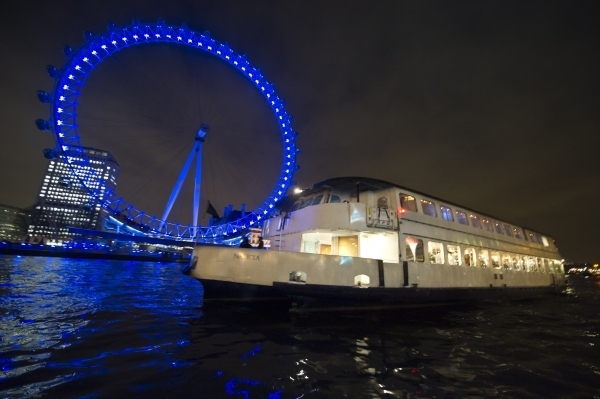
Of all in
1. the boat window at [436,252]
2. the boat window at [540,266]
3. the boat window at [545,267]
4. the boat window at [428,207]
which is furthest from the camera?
the boat window at [545,267]

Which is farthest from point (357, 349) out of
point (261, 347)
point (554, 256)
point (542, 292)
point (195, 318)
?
point (554, 256)

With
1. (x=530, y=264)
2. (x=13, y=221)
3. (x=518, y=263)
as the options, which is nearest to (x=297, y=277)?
(x=518, y=263)

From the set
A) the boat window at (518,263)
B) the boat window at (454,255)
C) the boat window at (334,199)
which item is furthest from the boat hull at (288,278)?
the boat window at (518,263)

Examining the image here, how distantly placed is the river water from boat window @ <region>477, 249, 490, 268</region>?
716cm

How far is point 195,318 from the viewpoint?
9.48m

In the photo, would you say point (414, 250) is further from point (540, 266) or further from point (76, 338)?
point (540, 266)

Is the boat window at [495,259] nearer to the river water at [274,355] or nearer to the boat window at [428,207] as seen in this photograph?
the boat window at [428,207]

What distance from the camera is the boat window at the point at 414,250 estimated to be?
13.6 metres

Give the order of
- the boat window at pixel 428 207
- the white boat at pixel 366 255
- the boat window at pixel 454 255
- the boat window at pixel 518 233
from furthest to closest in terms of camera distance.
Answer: the boat window at pixel 518 233
the boat window at pixel 454 255
the boat window at pixel 428 207
the white boat at pixel 366 255

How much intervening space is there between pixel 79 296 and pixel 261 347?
37.8 ft

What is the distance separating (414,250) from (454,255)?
412 centimetres

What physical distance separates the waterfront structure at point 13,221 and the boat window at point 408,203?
533ft

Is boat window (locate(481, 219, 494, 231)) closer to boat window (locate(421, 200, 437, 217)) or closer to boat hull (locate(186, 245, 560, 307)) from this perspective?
boat window (locate(421, 200, 437, 217))

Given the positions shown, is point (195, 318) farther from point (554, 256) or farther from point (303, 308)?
point (554, 256)
